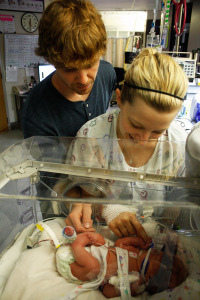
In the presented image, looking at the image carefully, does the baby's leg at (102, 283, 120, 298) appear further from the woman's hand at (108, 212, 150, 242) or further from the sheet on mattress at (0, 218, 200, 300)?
the woman's hand at (108, 212, 150, 242)

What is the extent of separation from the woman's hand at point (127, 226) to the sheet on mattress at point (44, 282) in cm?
19

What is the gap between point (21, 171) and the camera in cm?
89

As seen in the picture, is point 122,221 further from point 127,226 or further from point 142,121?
point 142,121

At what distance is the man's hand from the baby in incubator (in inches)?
1.3

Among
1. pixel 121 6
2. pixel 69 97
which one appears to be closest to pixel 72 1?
pixel 69 97

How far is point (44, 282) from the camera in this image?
85cm

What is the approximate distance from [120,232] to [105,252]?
97mm

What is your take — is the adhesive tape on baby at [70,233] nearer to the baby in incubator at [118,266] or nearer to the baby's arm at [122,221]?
the baby in incubator at [118,266]

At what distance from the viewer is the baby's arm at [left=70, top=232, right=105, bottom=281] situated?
0.85 m

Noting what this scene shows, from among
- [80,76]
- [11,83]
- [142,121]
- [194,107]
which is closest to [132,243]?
[142,121]

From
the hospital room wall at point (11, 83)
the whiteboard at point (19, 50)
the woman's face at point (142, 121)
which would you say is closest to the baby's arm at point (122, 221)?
the woman's face at point (142, 121)

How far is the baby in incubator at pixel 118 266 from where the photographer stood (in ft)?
2.47

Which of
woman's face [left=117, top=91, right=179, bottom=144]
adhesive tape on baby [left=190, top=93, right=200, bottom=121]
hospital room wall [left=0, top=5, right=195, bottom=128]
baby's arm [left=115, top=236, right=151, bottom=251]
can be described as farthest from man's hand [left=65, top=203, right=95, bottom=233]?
hospital room wall [left=0, top=5, right=195, bottom=128]

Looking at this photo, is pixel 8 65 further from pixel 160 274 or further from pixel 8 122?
pixel 160 274
